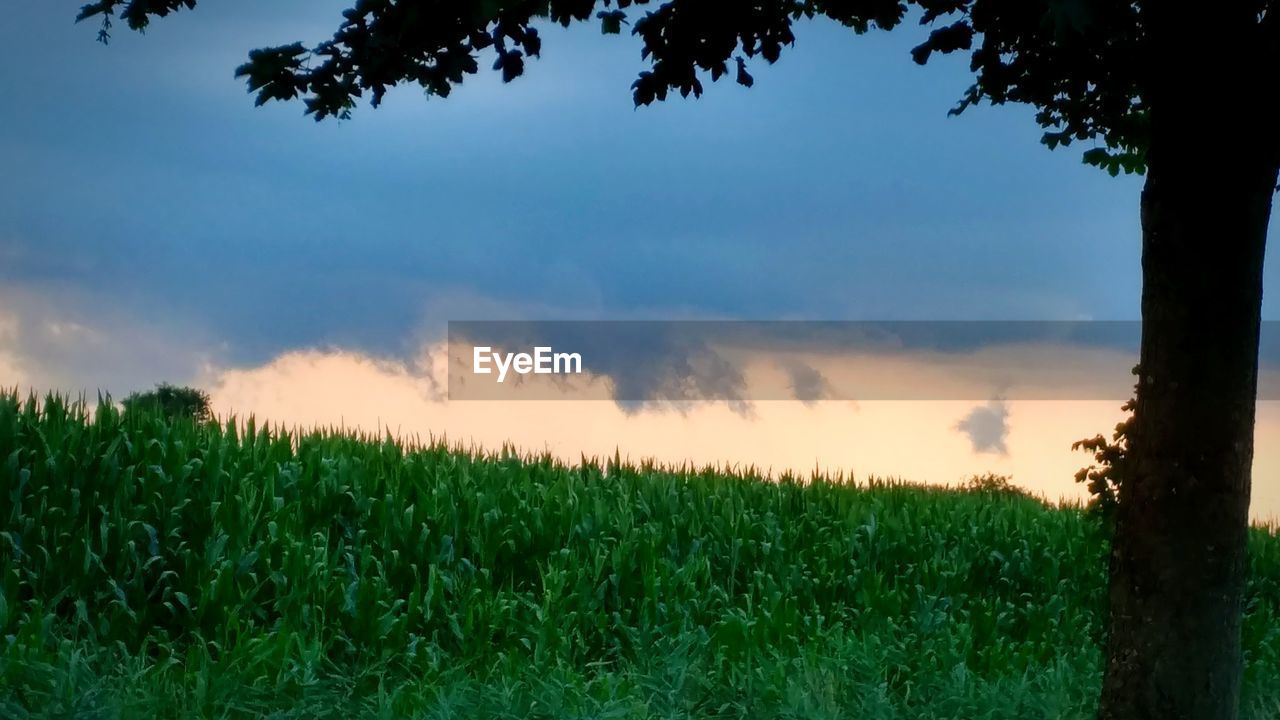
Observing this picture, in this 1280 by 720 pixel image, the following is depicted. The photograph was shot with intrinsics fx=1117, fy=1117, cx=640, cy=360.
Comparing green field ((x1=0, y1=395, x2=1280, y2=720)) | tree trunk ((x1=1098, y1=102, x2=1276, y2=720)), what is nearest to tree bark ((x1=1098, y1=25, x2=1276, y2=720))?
tree trunk ((x1=1098, y1=102, x2=1276, y2=720))

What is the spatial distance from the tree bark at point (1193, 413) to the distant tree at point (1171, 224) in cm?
1

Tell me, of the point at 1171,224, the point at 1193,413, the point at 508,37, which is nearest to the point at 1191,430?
the point at 1193,413

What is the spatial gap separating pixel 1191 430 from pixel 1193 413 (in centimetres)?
9

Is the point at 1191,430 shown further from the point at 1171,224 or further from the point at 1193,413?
the point at 1171,224

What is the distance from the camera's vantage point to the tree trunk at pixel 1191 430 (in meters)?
6.20

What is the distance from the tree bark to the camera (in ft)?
20.3

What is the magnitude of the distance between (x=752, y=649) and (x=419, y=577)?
289 cm

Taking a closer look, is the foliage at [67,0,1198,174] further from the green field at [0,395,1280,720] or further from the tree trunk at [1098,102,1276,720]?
the green field at [0,395,1280,720]

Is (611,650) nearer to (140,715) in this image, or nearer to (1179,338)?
(140,715)

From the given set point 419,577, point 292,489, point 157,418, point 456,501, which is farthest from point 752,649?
point 157,418

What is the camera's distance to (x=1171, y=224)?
6309mm

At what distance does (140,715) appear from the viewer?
6.51 meters

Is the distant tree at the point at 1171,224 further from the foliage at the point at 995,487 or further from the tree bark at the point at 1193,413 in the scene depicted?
the foliage at the point at 995,487

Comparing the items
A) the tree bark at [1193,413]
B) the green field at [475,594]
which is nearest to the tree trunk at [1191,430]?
the tree bark at [1193,413]
